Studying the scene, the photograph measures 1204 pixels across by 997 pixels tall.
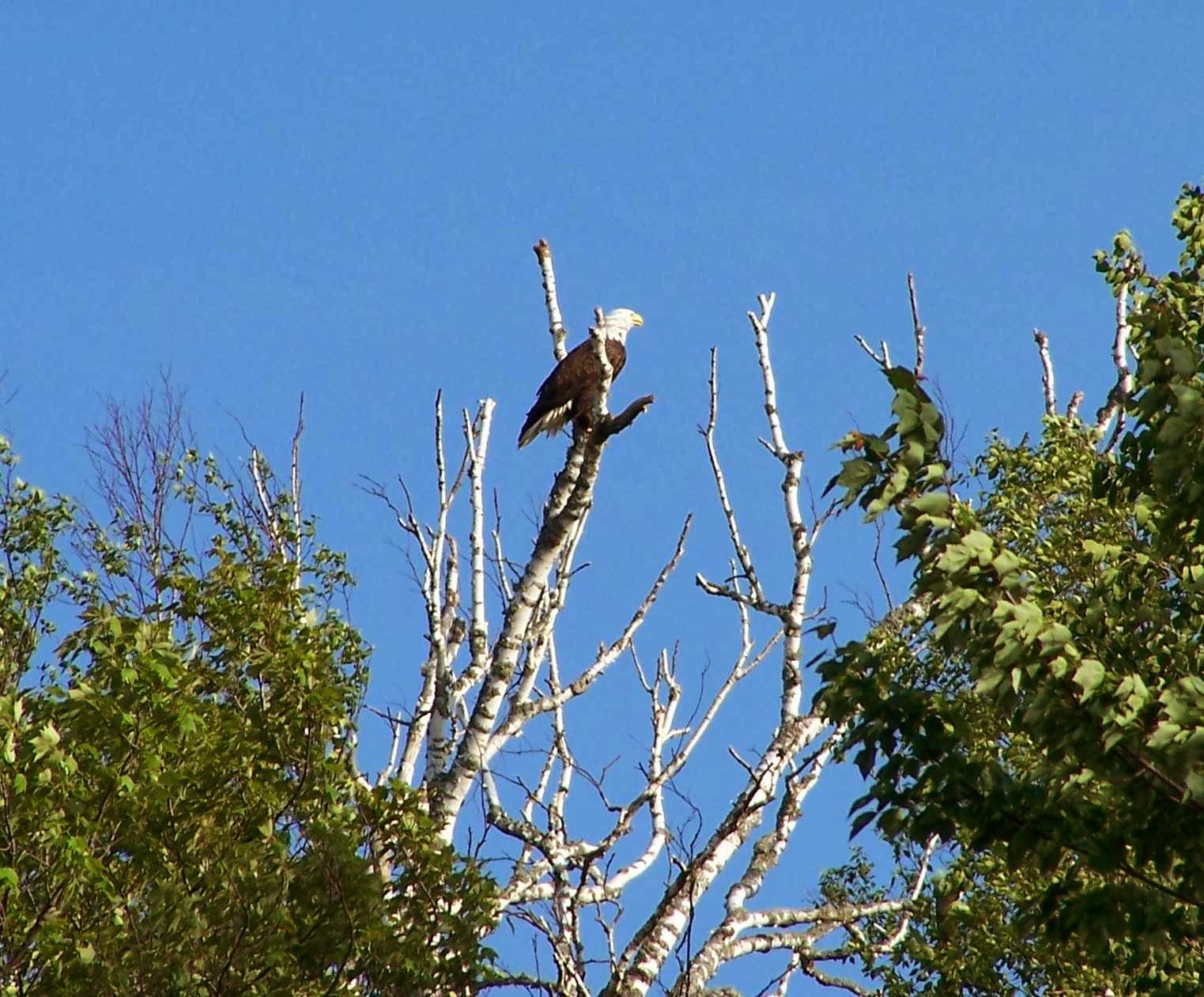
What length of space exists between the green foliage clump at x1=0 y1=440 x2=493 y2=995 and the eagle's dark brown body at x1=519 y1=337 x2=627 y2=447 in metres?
6.18

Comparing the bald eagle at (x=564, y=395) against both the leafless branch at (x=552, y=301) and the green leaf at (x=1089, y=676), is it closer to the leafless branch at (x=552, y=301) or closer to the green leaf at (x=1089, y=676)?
the leafless branch at (x=552, y=301)

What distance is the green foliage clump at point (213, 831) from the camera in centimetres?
581

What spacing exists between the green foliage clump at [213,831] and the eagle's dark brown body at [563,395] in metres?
6.18

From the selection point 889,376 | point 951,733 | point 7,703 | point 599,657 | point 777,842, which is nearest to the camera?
point 889,376

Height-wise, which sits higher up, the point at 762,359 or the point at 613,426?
the point at 762,359

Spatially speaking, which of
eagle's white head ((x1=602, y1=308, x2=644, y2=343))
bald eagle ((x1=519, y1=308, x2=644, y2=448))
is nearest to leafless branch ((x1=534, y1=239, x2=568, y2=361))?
bald eagle ((x1=519, y1=308, x2=644, y2=448))

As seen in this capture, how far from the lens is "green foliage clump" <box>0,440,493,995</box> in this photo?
581 cm

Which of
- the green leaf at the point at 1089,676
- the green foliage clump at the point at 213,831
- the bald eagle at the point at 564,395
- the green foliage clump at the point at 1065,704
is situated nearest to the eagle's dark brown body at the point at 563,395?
the bald eagle at the point at 564,395

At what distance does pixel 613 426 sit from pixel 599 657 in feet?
7.64

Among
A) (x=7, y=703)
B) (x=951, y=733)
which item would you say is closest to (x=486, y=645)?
(x=7, y=703)

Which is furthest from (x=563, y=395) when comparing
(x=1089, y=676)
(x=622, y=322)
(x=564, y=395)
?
(x=1089, y=676)

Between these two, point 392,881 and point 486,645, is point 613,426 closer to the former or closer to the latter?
point 486,645

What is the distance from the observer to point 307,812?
22.4ft

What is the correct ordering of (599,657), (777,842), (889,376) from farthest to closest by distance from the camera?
(599,657) < (777,842) < (889,376)
